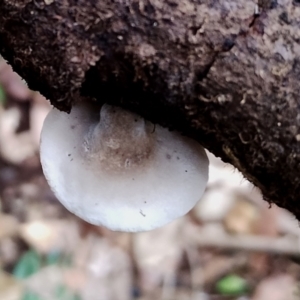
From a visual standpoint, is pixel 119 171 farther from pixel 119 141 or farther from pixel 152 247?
pixel 152 247

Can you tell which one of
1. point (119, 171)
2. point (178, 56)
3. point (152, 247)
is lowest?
point (152, 247)

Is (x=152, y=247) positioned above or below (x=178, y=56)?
below

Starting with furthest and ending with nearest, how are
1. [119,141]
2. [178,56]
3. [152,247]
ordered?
[152,247]
[119,141]
[178,56]

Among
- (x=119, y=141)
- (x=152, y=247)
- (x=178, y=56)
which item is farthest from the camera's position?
(x=152, y=247)

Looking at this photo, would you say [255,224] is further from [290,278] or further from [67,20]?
[67,20]

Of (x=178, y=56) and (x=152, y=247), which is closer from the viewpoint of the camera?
(x=178, y=56)

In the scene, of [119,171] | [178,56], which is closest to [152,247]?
[119,171]
